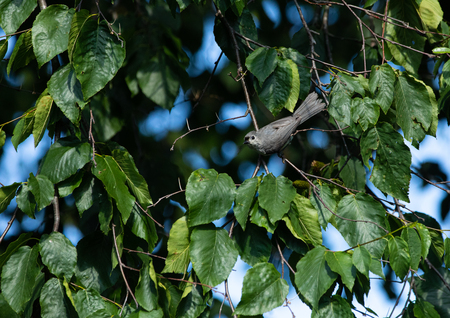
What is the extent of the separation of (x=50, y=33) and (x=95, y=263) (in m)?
0.83

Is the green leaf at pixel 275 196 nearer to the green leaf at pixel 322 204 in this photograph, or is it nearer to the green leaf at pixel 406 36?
the green leaf at pixel 322 204

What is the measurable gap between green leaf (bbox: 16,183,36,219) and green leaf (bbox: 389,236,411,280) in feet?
3.73

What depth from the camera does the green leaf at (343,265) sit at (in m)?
1.24

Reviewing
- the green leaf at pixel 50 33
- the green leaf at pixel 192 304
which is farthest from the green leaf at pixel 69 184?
the green leaf at pixel 192 304

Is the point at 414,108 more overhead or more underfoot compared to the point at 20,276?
more underfoot

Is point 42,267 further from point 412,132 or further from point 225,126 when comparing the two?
point 225,126

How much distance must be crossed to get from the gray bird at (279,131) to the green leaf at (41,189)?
76 centimetres

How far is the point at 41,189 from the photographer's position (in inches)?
53.5

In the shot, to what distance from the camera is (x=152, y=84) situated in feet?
7.14

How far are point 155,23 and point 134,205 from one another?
1.22 meters

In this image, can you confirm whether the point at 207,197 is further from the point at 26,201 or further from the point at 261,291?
the point at 26,201

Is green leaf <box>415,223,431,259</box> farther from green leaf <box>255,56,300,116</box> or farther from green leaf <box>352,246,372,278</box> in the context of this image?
green leaf <box>255,56,300,116</box>

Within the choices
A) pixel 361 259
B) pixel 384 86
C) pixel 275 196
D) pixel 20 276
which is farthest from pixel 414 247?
pixel 20 276

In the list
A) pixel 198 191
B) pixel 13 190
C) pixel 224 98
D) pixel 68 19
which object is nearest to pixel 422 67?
pixel 224 98
